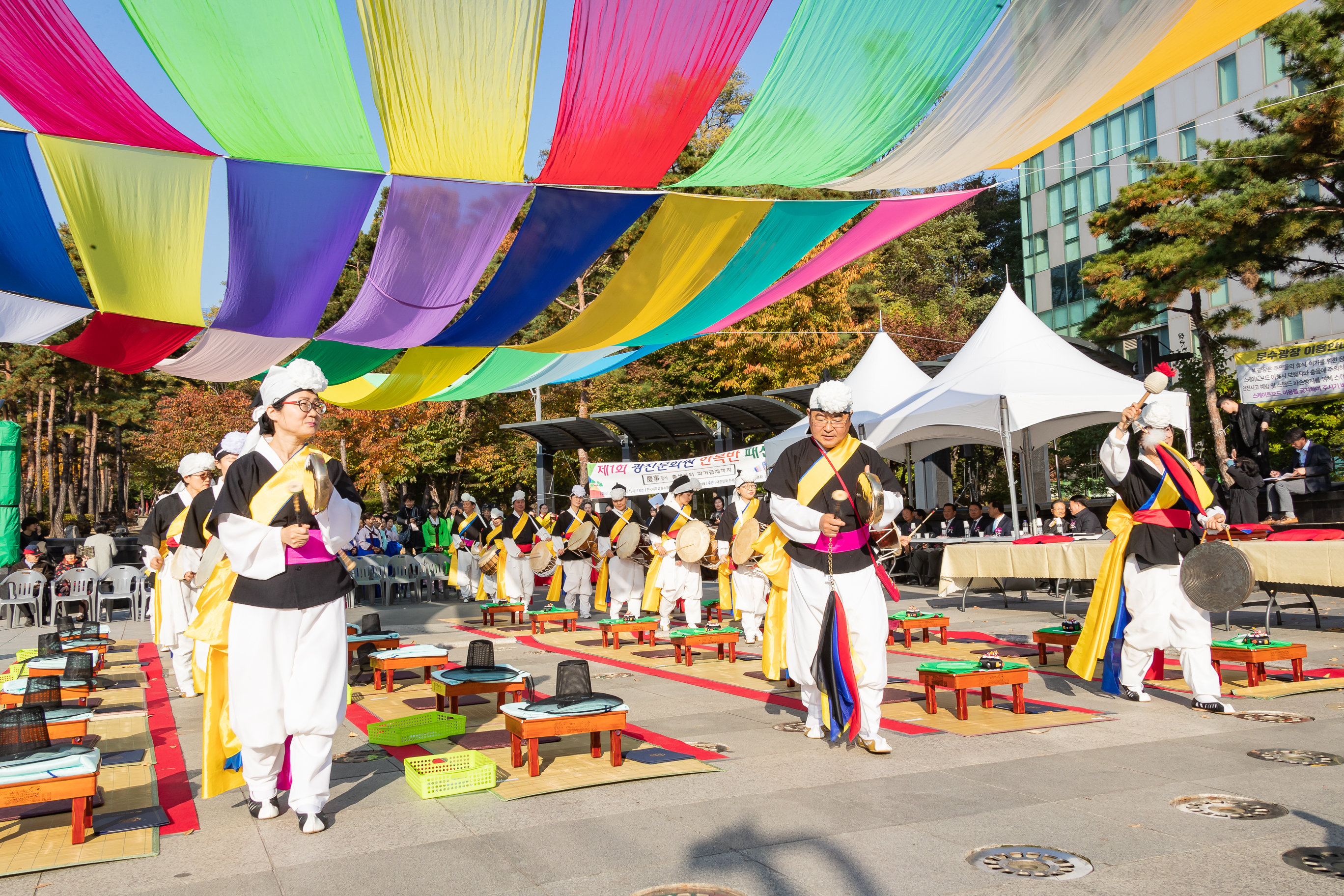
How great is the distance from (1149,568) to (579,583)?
841 cm

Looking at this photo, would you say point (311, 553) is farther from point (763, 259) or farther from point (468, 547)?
point (468, 547)

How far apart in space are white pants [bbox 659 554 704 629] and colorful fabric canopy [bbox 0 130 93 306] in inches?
243

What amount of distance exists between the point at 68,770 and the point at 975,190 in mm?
6247

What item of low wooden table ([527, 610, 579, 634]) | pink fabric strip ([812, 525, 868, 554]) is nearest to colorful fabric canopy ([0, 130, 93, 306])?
pink fabric strip ([812, 525, 868, 554])

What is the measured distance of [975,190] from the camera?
7.10 metres

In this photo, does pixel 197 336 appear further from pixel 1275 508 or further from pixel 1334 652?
pixel 1275 508

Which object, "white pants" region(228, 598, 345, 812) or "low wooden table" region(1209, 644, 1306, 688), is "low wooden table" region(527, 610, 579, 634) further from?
"white pants" region(228, 598, 345, 812)

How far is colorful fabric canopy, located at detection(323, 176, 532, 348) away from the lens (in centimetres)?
660

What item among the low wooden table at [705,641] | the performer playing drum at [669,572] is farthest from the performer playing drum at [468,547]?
the low wooden table at [705,641]

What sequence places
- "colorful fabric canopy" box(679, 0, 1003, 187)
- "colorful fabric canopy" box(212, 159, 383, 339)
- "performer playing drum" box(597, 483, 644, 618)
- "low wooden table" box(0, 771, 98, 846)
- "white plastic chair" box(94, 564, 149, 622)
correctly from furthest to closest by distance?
"white plastic chair" box(94, 564, 149, 622) → "performer playing drum" box(597, 483, 644, 618) → "colorful fabric canopy" box(212, 159, 383, 339) → "colorful fabric canopy" box(679, 0, 1003, 187) → "low wooden table" box(0, 771, 98, 846)

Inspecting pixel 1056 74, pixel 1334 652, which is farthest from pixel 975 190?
pixel 1334 652

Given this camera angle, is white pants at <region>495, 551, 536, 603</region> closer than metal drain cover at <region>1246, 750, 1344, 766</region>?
No

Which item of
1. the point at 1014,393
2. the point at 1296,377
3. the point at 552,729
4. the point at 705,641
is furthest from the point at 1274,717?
the point at 1296,377

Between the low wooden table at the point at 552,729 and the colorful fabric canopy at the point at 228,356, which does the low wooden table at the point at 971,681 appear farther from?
the colorful fabric canopy at the point at 228,356
